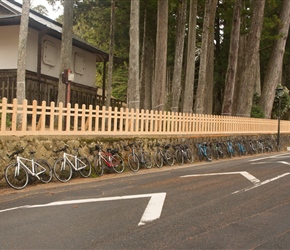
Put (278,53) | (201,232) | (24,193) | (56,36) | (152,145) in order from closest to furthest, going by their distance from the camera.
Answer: (201,232) → (24,193) → (152,145) → (56,36) → (278,53)

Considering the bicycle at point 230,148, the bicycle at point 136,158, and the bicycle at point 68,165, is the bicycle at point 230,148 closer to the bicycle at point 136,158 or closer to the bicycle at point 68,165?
the bicycle at point 136,158

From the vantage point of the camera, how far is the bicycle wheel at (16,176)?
7.34 m

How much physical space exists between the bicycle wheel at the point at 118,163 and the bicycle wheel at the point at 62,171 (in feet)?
5.09

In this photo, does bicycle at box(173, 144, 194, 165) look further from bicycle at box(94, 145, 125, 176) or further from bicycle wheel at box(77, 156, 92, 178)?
bicycle wheel at box(77, 156, 92, 178)

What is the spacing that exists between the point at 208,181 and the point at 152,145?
3.82 m

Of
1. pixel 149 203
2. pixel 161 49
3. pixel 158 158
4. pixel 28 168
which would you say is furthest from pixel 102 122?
pixel 161 49

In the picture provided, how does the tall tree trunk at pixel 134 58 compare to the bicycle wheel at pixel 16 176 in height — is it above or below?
above

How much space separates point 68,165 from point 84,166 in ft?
1.52

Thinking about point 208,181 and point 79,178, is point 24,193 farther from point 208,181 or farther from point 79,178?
point 208,181

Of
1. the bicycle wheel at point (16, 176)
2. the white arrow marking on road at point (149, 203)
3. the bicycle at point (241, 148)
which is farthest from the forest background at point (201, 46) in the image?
the white arrow marking on road at point (149, 203)

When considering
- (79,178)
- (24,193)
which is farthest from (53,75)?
(24,193)

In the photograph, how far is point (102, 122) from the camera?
9.97 metres

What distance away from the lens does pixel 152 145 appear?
1180 cm

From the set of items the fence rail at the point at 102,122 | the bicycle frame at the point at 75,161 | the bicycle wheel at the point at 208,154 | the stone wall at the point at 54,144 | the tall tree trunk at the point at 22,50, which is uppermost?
the tall tree trunk at the point at 22,50
